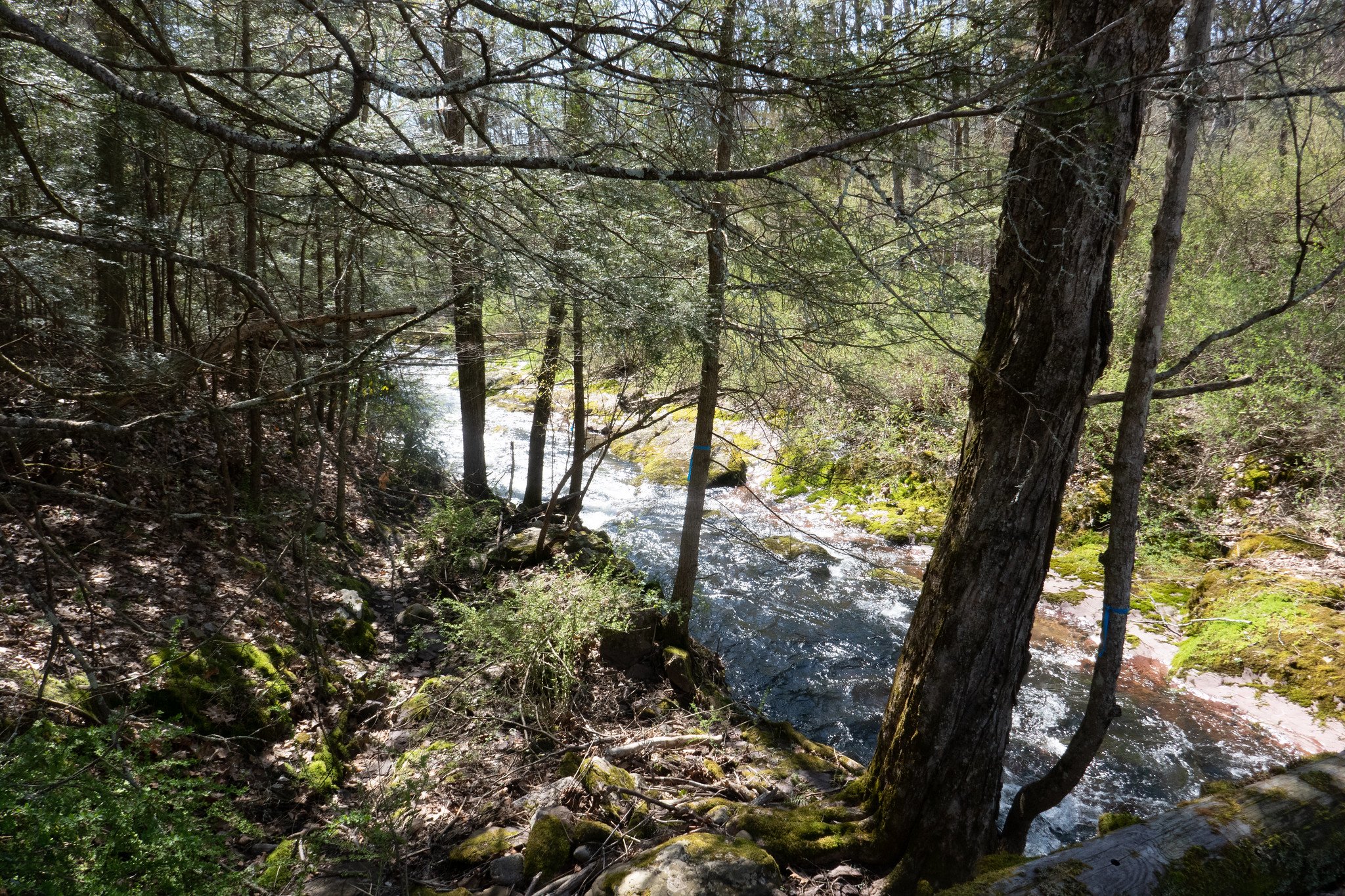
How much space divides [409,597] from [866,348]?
17.0 ft

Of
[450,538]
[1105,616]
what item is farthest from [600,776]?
[450,538]

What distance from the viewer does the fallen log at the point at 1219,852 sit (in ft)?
7.36

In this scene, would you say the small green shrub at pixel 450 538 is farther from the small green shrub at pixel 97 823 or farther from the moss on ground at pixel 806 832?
the moss on ground at pixel 806 832

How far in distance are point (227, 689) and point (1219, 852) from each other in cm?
492

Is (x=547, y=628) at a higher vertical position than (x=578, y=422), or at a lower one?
lower

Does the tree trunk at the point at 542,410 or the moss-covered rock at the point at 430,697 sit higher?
the tree trunk at the point at 542,410

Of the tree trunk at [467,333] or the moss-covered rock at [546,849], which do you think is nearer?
the moss-covered rock at [546,849]

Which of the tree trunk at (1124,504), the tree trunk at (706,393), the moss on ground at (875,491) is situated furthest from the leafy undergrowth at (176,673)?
the moss on ground at (875,491)

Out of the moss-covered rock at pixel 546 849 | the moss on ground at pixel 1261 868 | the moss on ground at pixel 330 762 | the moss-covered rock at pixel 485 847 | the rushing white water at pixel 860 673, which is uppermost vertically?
the moss on ground at pixel 1261 868

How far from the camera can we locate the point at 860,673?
6.56m

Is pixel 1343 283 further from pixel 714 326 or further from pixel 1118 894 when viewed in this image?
pixel 1118 894

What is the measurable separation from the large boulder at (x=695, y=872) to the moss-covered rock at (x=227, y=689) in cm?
252

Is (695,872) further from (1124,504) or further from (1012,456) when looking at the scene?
(1124,504)

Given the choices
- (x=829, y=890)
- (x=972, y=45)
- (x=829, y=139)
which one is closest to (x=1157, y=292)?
(x=972, y=45)
